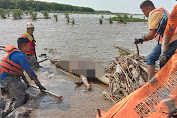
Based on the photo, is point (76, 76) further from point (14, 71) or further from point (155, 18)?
point (155, 18)

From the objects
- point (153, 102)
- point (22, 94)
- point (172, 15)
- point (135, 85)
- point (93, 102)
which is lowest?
point (93, 102)

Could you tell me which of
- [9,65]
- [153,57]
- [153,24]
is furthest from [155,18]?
[9,65]

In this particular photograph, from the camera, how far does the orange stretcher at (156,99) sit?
7.78 ft

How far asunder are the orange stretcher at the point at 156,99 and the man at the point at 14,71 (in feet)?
8.35

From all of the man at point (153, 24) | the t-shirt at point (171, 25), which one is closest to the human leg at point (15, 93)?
the man at point (153, 24)

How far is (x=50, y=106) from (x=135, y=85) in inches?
90.5

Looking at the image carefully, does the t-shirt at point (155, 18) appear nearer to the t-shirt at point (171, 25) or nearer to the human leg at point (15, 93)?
the t-shirt at point (171, 25)

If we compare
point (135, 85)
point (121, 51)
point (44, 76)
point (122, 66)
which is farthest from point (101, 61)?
point (135, 85)

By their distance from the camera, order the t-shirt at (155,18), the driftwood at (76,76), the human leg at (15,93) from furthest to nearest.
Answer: the driftwood at (76,76) → the human leg at (15,93) → the t-shirt at (155,18)

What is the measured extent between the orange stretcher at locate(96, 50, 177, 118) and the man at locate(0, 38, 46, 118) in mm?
2546

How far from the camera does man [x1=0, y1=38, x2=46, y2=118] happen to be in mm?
4027

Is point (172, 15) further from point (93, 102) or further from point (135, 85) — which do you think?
point (93, 102)

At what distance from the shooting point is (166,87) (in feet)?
8.30

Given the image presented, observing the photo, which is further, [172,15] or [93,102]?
[93,102]
